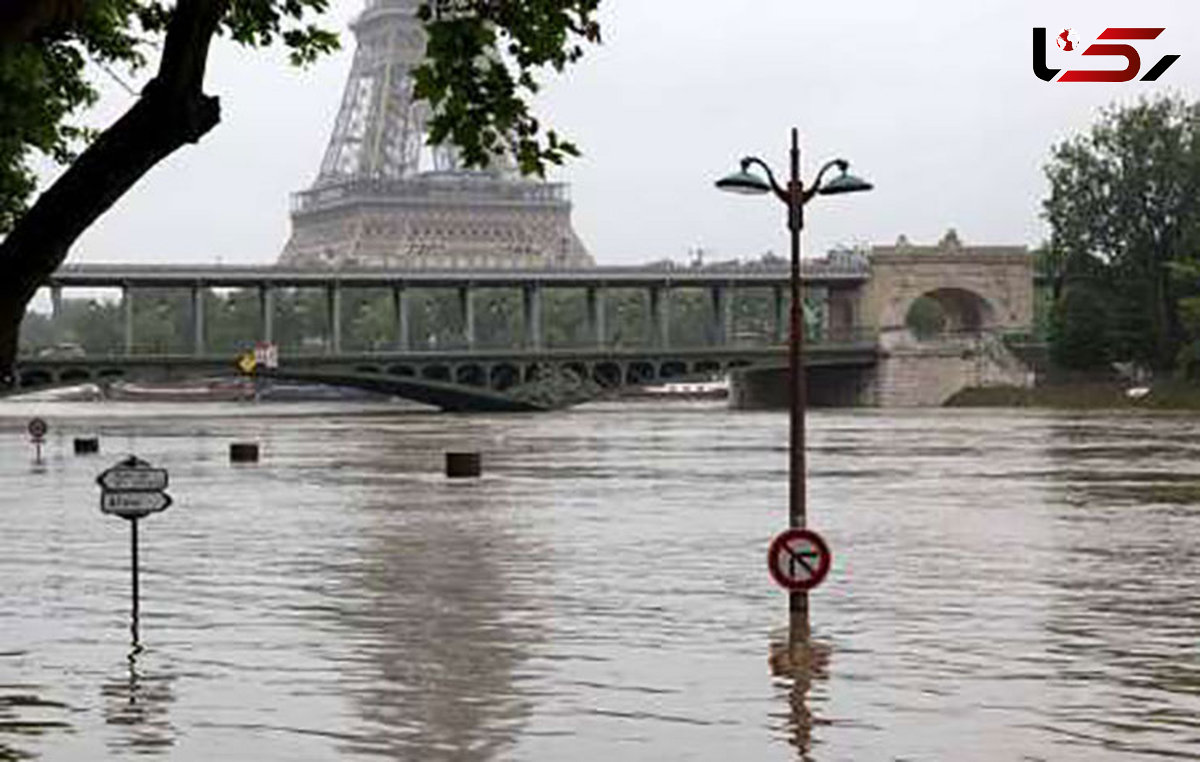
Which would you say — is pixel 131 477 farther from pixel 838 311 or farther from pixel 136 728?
pixel 838 311

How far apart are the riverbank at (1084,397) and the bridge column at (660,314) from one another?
2528cm

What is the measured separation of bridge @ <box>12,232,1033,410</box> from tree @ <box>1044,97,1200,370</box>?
10.5 m

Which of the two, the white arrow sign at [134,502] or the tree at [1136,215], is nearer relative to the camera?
the white arrow sign at [134,502]

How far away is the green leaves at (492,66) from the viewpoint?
11484 mm

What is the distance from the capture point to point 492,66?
38.1 ft

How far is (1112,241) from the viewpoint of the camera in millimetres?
157375

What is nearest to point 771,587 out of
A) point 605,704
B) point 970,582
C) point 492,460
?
point 970,582

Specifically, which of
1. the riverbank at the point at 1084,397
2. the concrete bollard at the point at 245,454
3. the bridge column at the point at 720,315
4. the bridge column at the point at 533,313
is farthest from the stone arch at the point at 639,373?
the concrete bollard at the point at 245,454

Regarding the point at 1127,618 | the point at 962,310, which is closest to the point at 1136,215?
the point at 962,310

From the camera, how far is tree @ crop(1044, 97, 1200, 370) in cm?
15225

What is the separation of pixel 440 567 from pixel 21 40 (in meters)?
21.8

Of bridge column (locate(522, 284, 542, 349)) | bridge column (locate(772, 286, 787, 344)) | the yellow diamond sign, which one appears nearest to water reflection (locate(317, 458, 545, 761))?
the yellow diamond sign

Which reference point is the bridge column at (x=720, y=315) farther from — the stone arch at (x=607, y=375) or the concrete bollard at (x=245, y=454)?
the concrete bollard at (x=245, y=454)

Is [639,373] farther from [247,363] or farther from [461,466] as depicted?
[461,466]
